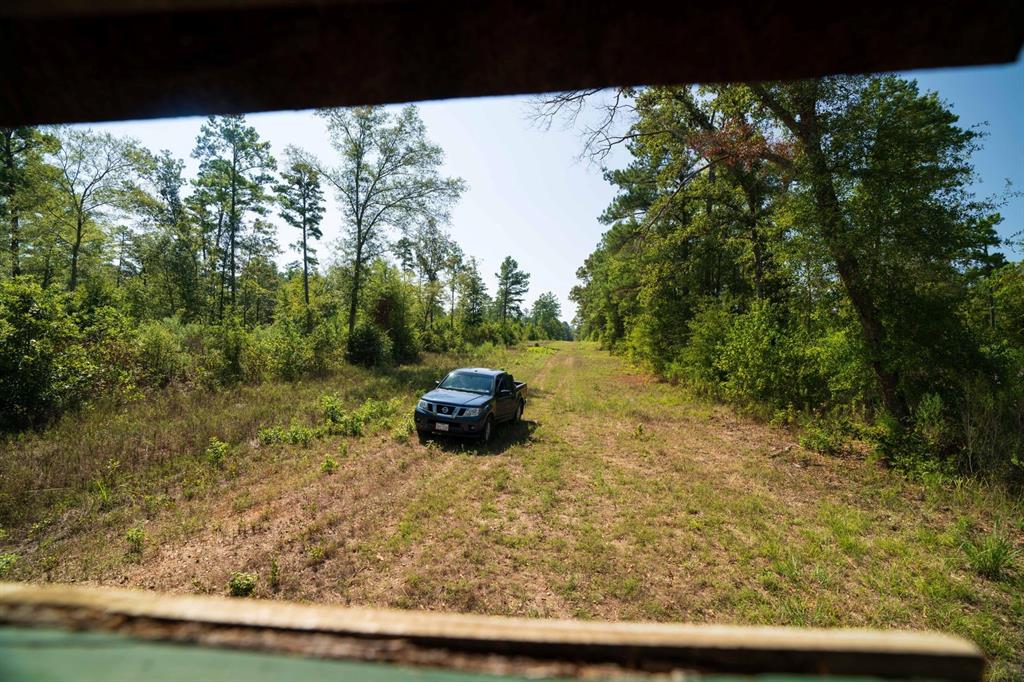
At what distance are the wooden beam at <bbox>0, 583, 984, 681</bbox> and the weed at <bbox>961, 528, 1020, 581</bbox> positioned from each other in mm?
6309

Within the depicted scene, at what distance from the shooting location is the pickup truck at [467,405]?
8.68 m

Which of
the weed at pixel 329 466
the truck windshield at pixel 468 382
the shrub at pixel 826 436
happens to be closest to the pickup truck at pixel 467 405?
the truck windshield at pixel 468 382

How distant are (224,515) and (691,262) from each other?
19.1 m

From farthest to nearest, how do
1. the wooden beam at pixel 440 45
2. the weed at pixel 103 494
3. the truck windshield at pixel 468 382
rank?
the truck windshield at pixel 468 382 < the weed at pixel 103 494 < the wooden beam at pixel 440 45

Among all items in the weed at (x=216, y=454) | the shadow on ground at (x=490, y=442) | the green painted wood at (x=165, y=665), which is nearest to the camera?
the green painted wood at (x=165, y=665)

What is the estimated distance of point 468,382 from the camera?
1005 centimetres

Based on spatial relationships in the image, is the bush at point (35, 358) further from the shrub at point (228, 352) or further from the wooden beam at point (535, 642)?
the wooden beam at point (535, 642)

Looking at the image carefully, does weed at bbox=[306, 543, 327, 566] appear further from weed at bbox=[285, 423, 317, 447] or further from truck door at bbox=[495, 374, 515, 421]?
truck door at bbox=[495, 374, 515, 421]

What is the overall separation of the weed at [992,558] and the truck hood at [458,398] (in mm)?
7625

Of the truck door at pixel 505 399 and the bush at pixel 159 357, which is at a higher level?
the bush at pixel 159 357

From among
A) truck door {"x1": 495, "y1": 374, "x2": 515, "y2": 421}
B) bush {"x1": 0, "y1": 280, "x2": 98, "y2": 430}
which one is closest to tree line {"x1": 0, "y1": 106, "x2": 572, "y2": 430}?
bush {"x1": 0, "y1": 280, "x2": 98, "y2": 430}

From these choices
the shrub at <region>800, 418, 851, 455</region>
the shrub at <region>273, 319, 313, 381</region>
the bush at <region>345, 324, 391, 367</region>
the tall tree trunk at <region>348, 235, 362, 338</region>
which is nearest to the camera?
the shrub at <region>800, 418, 851, 455</region>

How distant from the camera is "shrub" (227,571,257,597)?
12.8 ft

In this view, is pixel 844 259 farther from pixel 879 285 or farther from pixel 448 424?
pixel 448 424
